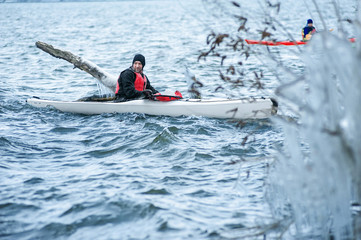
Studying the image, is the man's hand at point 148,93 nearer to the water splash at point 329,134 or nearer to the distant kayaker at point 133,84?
the distant kayaker at point 133,84

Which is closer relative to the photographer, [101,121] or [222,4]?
[222,4]

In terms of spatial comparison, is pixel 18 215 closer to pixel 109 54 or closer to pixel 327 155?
pixel 327 155

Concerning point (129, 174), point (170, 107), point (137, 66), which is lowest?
point (129, 174)

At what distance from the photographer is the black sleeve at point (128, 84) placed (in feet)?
29.2

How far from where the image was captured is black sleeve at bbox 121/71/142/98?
891cm

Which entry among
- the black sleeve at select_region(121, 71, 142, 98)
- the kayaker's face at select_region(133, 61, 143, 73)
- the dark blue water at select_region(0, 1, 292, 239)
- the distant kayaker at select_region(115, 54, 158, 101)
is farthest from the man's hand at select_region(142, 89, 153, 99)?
the kayaker's face at select_region(133, 61, 143, 73)

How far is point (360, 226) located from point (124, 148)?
448cm

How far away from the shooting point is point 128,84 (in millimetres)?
8961

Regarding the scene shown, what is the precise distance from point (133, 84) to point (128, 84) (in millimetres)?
154

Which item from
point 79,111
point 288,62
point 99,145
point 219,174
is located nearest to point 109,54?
point 288,62

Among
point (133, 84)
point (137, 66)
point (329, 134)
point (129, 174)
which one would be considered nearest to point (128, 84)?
point (133, 84)

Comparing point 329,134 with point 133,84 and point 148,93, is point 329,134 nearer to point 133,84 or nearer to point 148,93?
point 148,93

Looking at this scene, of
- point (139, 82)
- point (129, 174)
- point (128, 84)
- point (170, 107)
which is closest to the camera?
point (129, 174)

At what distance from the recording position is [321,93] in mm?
2785
